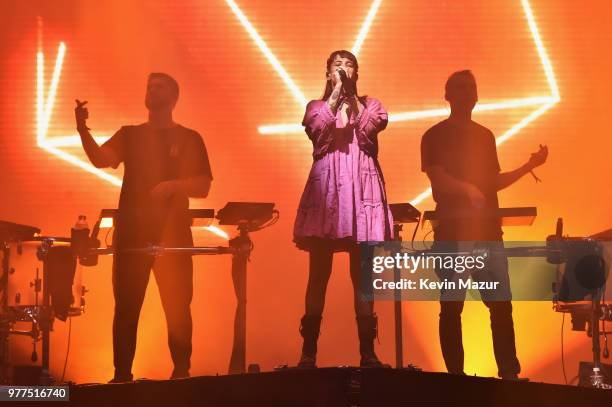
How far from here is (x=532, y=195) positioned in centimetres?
605

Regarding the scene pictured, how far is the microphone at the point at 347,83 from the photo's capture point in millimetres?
4594

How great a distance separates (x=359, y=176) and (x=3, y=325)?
2347mm

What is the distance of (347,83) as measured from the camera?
460 cm

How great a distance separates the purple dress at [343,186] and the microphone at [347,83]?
9 cm

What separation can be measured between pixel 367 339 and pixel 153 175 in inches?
62.2

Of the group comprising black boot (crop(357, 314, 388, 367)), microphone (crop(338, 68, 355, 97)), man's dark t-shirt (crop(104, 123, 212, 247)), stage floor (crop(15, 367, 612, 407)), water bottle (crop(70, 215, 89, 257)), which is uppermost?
microphone (crop(338, 68, 355, 97))

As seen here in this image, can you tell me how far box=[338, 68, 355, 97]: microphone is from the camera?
181 inches

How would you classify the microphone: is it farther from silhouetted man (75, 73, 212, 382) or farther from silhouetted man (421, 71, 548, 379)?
silhouetted man (75, 73, 212, 382)

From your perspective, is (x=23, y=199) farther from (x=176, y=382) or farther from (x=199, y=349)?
(x=176, y=382)

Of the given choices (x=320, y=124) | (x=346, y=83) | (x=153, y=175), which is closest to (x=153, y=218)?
(x=153, y=175)

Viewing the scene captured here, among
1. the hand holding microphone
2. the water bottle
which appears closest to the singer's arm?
the hand holding microphone

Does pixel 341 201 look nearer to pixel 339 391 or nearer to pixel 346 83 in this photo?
pixel 346 83

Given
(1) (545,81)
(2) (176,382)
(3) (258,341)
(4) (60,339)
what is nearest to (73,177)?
(4) (60,339)

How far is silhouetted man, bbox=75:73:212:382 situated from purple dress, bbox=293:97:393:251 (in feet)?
2.92
